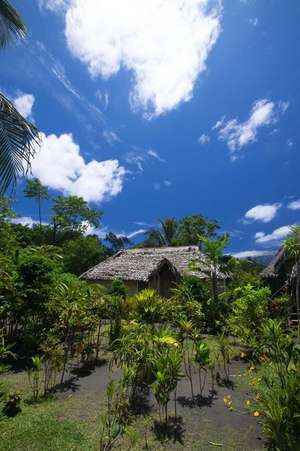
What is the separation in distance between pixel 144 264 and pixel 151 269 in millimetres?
1178

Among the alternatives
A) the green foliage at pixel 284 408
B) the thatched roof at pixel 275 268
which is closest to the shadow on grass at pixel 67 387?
the green foliage at pixel 284 408

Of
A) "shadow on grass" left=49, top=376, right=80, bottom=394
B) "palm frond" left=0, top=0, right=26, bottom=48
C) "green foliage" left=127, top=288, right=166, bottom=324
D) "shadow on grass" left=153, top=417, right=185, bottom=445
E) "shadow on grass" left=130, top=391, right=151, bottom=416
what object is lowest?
"shadow on grass" left=153, top=417, right=185, bottom=445

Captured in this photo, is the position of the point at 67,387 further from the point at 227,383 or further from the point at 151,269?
the point at 151,269

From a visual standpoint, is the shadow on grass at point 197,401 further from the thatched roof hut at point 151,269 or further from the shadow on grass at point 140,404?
the thatched roof hut at point 151,269

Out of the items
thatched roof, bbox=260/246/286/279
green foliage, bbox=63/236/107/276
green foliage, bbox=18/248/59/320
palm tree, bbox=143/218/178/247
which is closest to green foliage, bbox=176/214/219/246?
palm tree, bbox=143/218/178/247

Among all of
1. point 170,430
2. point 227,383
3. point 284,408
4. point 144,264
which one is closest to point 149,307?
point 227,383

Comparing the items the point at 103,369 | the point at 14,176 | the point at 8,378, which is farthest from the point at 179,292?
the point at 14,176

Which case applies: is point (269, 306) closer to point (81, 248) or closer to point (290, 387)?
point (290, 387)

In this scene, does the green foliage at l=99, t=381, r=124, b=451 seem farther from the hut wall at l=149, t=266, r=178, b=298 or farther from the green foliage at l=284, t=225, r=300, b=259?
the hut wall at l=149, t=266, r=178, b=298

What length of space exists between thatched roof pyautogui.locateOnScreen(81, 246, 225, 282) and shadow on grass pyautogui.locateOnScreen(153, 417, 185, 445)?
44.1ft

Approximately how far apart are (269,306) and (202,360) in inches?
196

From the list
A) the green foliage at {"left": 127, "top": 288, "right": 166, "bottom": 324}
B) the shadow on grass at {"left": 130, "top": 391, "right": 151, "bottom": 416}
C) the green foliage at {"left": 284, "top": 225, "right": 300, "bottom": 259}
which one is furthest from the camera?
the green foliage at {"left": 127, "top": 288, "right": 166, "bottom": 324}

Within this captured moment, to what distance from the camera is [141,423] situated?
12.7 feet

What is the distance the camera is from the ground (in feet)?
11.0
